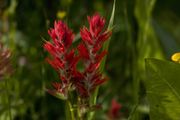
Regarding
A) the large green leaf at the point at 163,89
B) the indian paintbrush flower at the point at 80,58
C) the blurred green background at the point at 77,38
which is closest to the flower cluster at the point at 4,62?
the indian paintbrush flower at the point at 80,58

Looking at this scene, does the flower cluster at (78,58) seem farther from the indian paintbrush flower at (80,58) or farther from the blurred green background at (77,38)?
the blurred green background at (77,38)

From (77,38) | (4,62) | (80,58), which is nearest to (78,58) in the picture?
(80,58)

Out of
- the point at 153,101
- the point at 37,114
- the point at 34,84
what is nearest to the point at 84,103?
the point at 153,101

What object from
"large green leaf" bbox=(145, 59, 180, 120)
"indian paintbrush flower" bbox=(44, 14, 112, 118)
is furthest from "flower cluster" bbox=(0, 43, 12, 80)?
"large green leaf" bbox=(145, 59, 180, 120)

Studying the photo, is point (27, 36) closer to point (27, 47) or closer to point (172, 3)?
point (27, 47)

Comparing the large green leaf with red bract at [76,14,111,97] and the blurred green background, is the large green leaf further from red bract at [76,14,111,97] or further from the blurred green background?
the blurred green background
